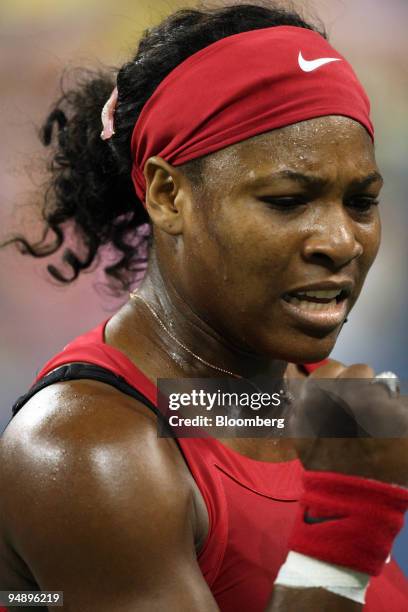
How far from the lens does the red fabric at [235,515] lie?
50.4 inches

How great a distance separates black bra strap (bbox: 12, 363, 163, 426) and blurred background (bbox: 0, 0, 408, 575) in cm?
138

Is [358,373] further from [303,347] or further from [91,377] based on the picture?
[91,377]

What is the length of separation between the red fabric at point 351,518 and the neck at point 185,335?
12.2 inches

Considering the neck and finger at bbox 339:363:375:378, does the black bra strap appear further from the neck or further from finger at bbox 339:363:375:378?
finger at bbox 339:363:375:378

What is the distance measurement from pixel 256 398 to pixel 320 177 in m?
0.42

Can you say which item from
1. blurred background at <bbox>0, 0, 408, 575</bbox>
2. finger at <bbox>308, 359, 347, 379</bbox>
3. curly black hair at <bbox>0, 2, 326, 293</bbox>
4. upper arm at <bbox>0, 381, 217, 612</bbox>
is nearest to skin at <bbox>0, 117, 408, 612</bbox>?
upper arm at <bbox>0, 381, 217, 612</bbox>

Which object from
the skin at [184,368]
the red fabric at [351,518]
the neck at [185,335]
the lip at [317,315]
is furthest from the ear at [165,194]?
the red fabric at [351,518]

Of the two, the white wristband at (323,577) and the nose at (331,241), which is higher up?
the nose at (331,241)

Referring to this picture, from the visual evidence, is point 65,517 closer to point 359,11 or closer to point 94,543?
point 94,543

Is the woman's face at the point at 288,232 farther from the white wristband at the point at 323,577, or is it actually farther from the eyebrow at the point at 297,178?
the white wristband at the point at 323,577

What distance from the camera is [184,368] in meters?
1.45

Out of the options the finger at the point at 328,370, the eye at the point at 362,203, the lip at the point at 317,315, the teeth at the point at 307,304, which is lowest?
the finger at the point at 328,370

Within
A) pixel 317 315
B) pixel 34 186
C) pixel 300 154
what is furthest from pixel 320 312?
pixel 34 186

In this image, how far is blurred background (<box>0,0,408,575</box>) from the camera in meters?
2.79
